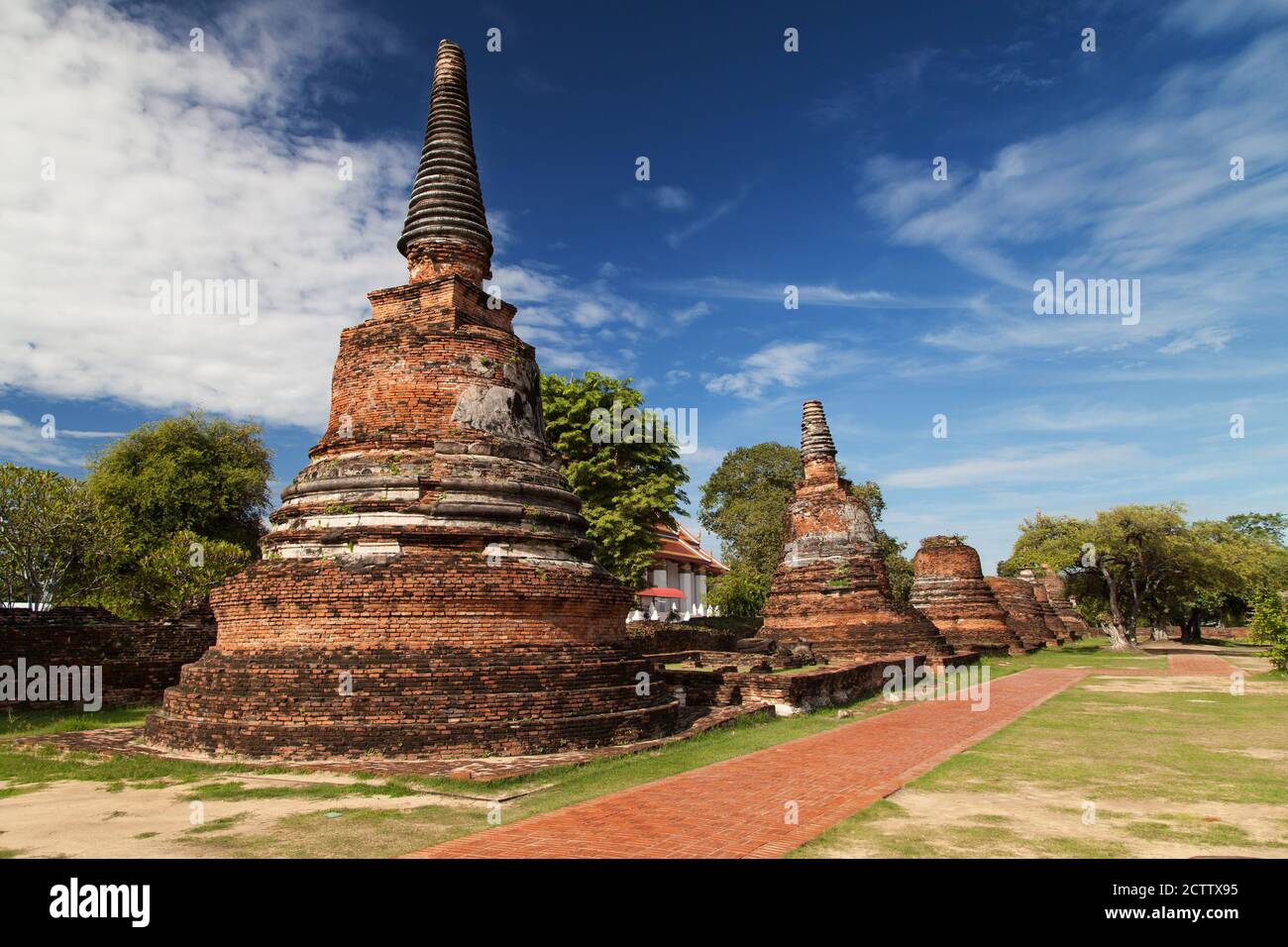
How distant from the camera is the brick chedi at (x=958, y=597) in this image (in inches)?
1210

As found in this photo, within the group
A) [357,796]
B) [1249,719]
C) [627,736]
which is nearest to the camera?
[357,796]

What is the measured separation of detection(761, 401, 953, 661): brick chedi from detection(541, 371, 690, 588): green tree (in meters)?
4.67

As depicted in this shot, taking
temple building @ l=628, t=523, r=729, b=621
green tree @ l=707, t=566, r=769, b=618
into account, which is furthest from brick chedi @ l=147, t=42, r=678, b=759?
temple building @ l=628, t=523, r=729, b=621

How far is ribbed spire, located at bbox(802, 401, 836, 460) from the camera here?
26.3 meters

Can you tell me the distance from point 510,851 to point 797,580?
1977 centimetres

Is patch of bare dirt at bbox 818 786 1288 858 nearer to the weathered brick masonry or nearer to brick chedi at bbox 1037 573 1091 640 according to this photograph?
the weathered brick masonry

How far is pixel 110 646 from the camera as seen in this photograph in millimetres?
16016

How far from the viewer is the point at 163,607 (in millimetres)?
24469

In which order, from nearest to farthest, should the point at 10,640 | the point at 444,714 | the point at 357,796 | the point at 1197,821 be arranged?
the point at 1197,821 → the point at 357,796 → the point at 444,714 → the point at 10,640

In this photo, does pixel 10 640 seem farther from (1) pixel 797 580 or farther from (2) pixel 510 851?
(1) pixel 797 580

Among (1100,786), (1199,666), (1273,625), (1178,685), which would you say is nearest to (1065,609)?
(1199,666)

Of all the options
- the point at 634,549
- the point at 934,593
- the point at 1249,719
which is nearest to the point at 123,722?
the point at 634,549

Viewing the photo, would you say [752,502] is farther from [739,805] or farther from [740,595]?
[739,805]

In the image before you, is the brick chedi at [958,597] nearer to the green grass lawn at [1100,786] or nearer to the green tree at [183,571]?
the green grass lawn at [1100,786]
